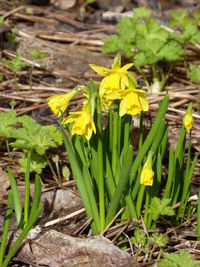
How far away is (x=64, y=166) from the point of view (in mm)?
3400

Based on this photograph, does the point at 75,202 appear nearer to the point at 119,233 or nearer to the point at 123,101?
the point at 119,233

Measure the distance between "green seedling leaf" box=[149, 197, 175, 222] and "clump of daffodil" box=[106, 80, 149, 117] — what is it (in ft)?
1.68

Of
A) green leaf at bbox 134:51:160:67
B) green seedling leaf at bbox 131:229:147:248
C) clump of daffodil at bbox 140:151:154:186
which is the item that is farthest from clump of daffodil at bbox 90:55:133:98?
green leaf at bbox 134:51:160:67

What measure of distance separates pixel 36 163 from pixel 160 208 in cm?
95

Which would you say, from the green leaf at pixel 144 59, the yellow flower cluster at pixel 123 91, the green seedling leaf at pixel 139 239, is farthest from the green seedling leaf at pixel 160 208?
the green leaf at pixel 144 59

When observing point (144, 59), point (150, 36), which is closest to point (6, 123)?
point (144, 59)

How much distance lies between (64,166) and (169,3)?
394 centimetres

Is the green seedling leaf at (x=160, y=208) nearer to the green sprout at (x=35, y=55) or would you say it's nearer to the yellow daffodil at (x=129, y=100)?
the yellow daffodil at (x=129, y=100)

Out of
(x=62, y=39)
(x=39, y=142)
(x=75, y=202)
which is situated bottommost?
(x=75, y=202)

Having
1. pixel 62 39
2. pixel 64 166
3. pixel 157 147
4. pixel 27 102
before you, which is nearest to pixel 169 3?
pixel 62 39

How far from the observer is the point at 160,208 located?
261cm

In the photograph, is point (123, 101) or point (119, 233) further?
point (119, 233)

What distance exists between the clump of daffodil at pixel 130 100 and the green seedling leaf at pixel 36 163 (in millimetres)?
936

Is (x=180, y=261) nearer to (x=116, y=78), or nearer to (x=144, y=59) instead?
(x=116, y=78)
